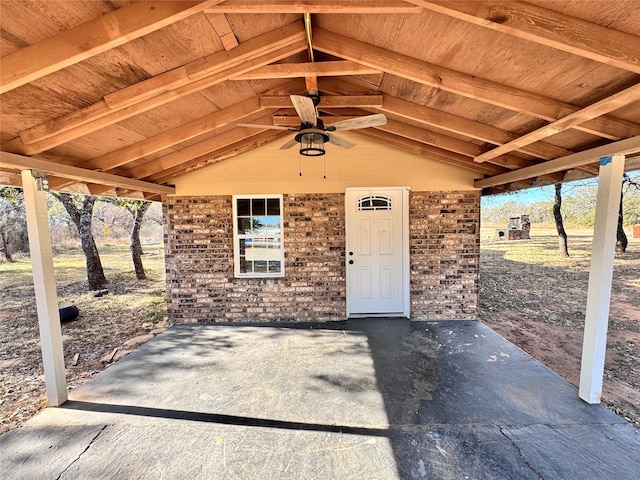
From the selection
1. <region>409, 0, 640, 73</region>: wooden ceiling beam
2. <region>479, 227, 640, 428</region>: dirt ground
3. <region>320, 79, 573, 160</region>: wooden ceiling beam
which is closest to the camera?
<region>409, 0, 640, 73</region>: wooden ceiling beam

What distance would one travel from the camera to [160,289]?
28.4ft

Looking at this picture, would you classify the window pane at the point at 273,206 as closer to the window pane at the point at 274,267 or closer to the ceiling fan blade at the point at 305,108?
the window pane at the point at 274,267

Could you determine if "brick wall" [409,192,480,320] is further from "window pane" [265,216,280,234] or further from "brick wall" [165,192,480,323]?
"window pane" [265,216,280,234]

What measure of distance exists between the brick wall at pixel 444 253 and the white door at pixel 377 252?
0.17m

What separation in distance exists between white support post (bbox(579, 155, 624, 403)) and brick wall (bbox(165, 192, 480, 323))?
7.34 feet

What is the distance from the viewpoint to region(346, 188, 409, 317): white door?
16.1ft

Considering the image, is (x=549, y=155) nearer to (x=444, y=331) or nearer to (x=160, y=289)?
(x=444, y=331)

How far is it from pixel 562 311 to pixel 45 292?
30.1 ft

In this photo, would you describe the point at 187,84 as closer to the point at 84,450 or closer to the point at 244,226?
the point at 244,226

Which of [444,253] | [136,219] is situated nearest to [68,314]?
[136,219]

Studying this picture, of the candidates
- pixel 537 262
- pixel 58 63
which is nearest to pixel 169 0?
pixel 58 63

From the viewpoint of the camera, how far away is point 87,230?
783cm

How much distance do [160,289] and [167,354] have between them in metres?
5.66

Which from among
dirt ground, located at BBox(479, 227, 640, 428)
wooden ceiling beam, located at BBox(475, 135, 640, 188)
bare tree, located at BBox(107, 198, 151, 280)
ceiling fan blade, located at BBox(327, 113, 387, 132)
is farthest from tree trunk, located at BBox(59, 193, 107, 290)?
dirt ground, located at BBox(479, 227, 640, 428)
